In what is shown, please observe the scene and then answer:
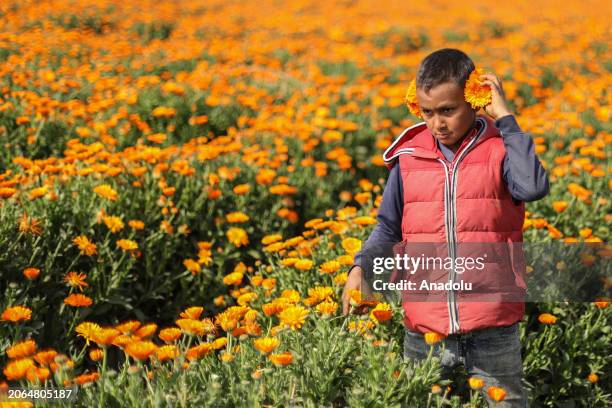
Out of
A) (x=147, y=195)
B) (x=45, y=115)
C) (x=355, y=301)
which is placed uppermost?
(x=45, y=115)

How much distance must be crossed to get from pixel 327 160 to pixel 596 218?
2267 millimetres

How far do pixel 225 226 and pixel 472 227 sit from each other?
7.48 ft

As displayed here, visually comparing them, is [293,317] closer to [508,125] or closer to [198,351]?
[198,351]

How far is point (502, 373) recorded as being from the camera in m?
1.95

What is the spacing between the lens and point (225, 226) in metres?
3.93

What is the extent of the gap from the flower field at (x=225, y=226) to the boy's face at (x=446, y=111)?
68cm

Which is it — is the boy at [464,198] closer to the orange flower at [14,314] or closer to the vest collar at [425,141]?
A: the vest collar at [425,141]

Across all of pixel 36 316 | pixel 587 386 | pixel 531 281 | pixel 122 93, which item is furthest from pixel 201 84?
pixel 587 386

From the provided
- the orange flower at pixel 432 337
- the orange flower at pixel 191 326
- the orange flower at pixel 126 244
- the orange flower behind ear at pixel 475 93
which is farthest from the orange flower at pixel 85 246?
the orange flower behind ear at pixel 475 93

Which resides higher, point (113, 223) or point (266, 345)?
point (113, 223)

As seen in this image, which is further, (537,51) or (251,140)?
(537,51)

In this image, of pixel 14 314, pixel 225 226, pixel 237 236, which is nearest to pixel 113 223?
pixel 237 236

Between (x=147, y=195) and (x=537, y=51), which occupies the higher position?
(x=537, y=51)

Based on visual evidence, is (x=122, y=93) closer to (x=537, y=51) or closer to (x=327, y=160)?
(x=327, y=160)
